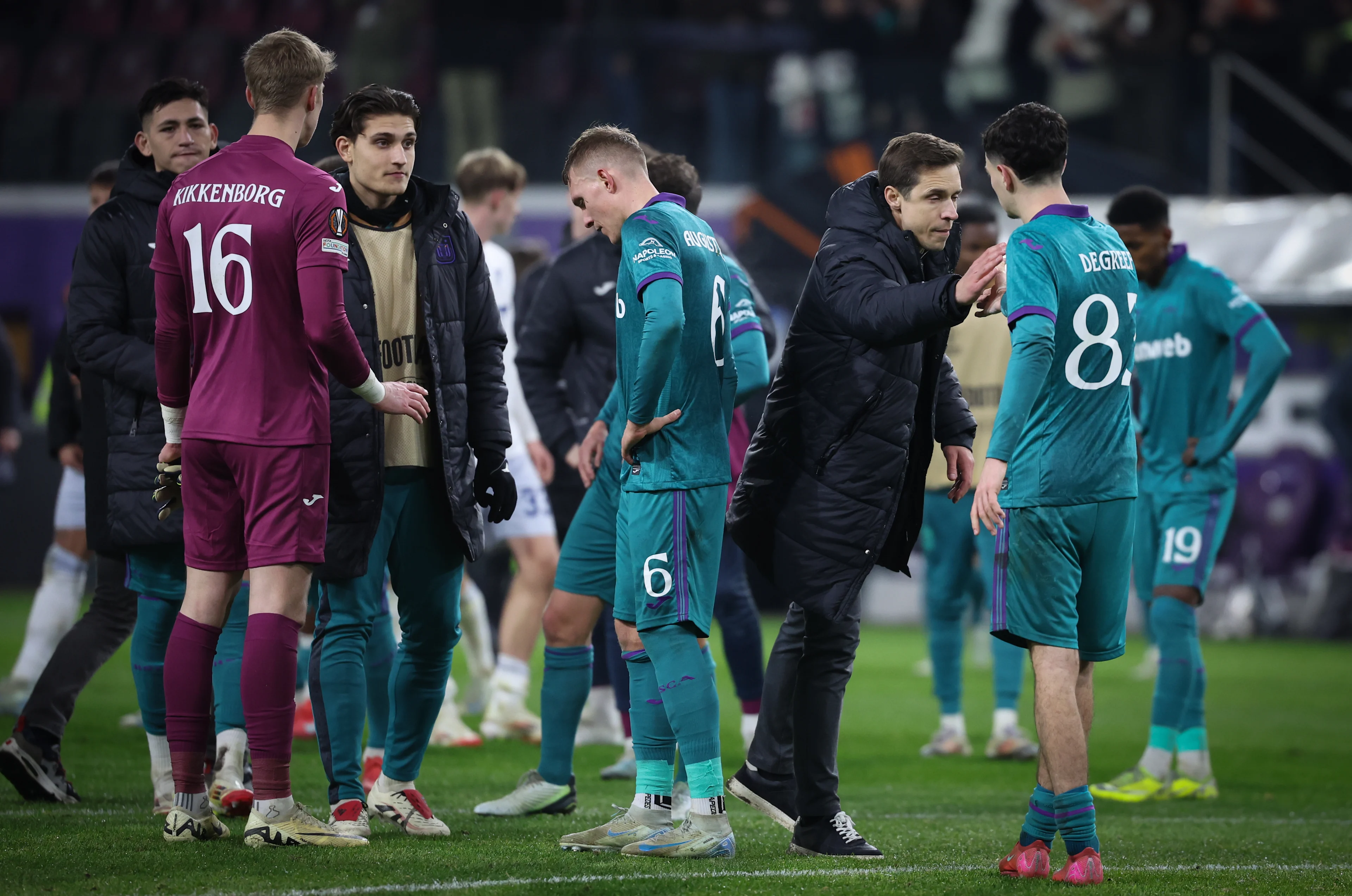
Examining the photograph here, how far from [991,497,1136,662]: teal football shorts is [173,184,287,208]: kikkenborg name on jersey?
6.90 feet

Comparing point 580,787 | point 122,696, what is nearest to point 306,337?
point 580,787

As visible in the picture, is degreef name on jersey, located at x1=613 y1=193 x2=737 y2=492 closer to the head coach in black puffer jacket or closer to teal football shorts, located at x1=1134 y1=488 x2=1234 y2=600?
the head coach in black puffer jacket

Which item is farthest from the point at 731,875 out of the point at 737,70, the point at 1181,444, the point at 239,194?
the point at 737,70

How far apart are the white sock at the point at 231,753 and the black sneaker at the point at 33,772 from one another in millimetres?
581

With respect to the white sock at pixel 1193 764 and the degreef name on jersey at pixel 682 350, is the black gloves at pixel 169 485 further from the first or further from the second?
the white sock at pixel 1193 764

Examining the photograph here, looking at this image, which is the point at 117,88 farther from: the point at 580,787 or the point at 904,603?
the point at 580,787

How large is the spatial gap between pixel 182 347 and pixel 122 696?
15.7 ft

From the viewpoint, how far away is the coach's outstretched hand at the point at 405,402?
4.15m

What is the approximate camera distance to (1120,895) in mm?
3787

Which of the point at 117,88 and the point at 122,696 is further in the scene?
the point at 117,88

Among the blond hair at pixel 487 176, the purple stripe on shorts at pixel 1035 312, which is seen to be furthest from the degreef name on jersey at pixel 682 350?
the blond hair at pixel 487 176

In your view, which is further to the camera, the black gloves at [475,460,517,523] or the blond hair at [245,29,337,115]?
the black gloves at [475,460,517,523]

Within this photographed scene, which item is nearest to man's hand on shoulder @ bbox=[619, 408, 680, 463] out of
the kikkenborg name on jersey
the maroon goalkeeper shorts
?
the maroon goalkeeper shorts

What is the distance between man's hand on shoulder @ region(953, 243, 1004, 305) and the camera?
12.8 ft
